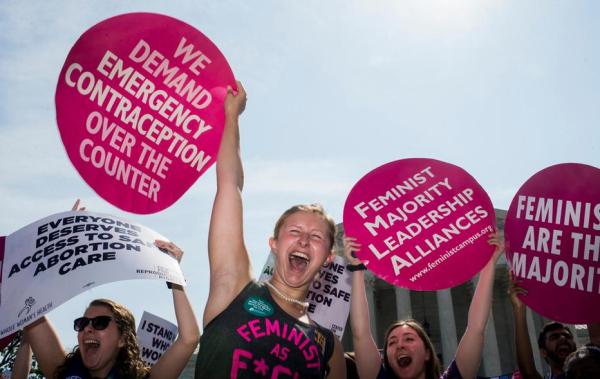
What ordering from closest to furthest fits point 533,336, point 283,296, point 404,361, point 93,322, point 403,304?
1. point 283,296
2. point 93,322
3. point 404,361
4. point 533,336
5. point 403,304

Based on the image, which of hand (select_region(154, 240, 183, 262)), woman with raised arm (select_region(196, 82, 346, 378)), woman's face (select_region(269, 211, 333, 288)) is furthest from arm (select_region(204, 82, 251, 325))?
hand (select_region(154, 240, 183, 262))

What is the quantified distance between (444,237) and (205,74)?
325 centimetres

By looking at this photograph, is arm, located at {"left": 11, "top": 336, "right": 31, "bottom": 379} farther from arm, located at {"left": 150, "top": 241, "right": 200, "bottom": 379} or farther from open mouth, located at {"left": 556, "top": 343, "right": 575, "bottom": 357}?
open mouth, located at {"left": 556, "top": 343, "right": 575, "bottom": 357}

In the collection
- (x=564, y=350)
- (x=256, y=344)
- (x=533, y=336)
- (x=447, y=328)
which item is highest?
(x=256, y=344)

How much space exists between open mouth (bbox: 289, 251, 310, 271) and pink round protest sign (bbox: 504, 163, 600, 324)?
402 cm

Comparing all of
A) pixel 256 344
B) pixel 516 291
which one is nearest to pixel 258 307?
pixel 256 344

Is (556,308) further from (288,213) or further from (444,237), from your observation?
(288,213)

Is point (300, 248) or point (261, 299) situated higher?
point (300, 248)

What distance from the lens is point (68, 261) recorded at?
3.74m

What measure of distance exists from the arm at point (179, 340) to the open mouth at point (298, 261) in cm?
175

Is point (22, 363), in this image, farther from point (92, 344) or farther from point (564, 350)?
point (564, 350)

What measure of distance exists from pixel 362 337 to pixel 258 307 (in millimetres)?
2505

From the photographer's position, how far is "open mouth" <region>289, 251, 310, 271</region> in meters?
3.01

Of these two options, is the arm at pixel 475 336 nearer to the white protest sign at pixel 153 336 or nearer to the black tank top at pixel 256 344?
the black tank top at pixel 256 344
